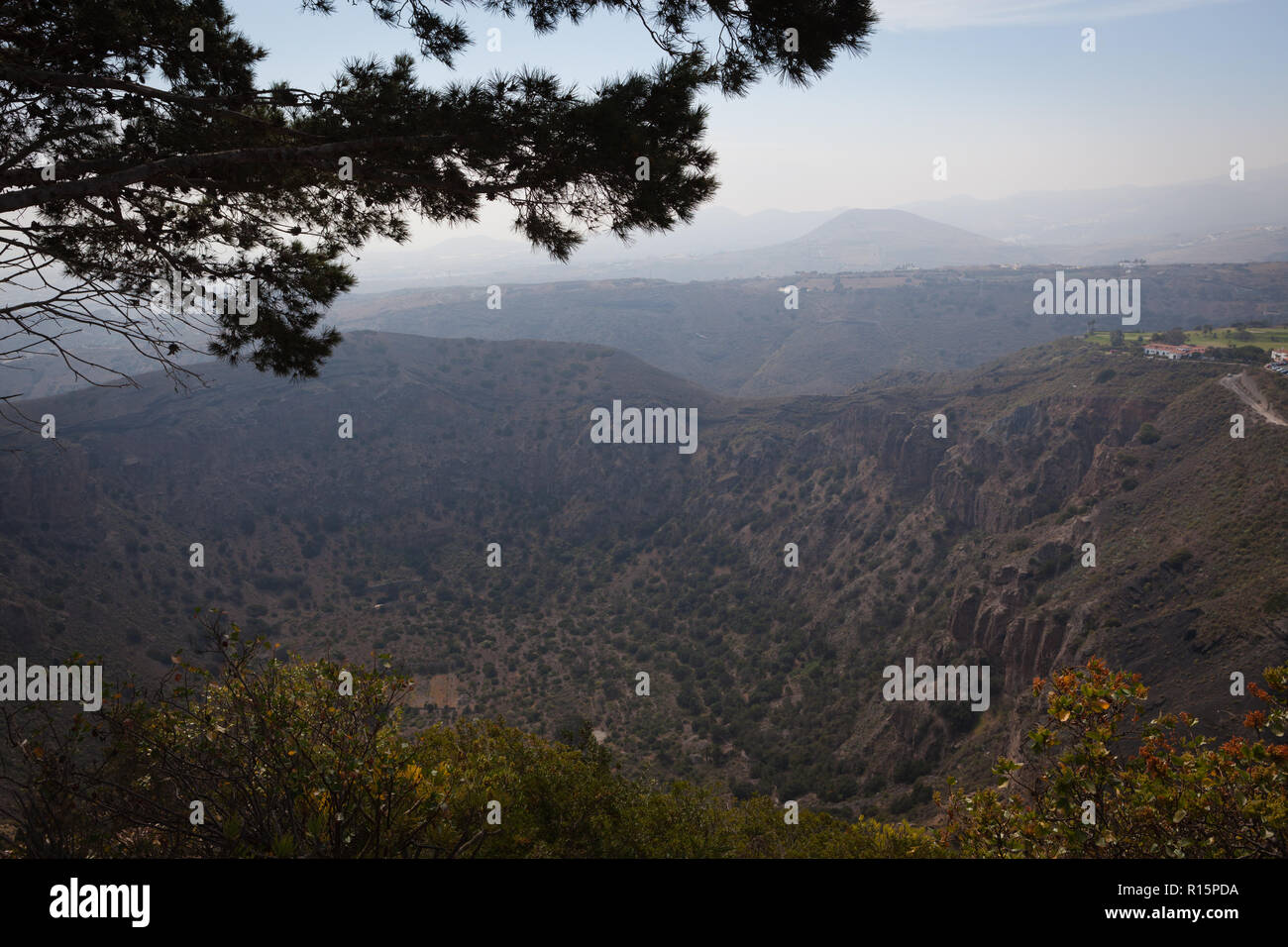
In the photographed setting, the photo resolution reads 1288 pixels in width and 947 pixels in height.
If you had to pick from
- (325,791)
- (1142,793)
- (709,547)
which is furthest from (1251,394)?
(325,791)

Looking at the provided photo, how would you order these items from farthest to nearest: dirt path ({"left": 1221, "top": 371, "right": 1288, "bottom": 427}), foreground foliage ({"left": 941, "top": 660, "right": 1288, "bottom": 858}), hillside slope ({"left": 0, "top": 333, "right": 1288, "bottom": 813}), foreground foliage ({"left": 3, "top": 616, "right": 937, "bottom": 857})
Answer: dirt path ({"left": 1221, "top": 371, "right": 1288, "bottom": 427})
hillside slope ({"left": 0, "top": 333, "right": 1288, "bottom": 813})
foreground foliage ({"left": 3, "top": 616, "right": 937, "bottom": 857})
foreground foliage ({"left": 941, "top": 660, "right": 1288, "bottom": 858})

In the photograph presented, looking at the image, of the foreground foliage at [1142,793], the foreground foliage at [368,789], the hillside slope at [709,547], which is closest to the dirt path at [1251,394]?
the hillside slope at [709,547]

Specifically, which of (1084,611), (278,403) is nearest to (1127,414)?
(1084,611)

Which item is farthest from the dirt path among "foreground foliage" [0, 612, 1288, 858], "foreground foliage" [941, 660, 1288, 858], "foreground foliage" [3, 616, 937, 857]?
"foreground foliage" [0, 612, 1288, 858]

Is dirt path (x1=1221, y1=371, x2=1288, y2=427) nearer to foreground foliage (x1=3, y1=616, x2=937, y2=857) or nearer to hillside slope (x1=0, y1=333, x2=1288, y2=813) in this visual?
hillside slope (x1=0, y1=333, x2=1288, y2=813)

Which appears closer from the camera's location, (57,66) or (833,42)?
(833,42)

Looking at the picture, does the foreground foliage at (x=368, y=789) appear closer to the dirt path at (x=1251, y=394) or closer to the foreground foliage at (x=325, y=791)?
the foreground foliage at (x=325, y=791)

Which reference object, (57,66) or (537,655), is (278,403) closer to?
(537,655)

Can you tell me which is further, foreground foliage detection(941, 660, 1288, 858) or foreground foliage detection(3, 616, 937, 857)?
foreground foliage detection(3, 616, 937, 857)
